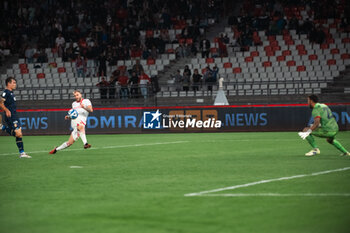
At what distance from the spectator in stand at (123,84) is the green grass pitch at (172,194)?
49.8 feet

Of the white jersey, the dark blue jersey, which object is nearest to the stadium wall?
the white jersey

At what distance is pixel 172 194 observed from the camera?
1012 cm

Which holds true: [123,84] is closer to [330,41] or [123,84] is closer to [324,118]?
[330,41]

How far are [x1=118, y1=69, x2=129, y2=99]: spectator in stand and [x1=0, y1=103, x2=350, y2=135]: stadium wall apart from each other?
3.60ft

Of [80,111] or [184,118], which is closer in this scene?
[80,111]

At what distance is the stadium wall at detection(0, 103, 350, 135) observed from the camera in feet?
98.0

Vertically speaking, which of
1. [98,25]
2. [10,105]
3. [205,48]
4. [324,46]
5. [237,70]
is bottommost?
[10,105]

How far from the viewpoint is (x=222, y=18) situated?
4094 cm

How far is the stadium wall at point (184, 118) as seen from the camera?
2988 cm

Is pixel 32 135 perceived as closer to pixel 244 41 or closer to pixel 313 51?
pixel 244 41

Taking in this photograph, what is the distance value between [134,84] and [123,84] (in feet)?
5.10

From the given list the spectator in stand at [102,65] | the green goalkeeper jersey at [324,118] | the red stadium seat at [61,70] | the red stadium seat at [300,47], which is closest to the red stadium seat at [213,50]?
the red stadium seat at [300,47]

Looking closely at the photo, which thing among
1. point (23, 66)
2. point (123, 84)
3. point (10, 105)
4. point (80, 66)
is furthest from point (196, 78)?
point (10, 105)

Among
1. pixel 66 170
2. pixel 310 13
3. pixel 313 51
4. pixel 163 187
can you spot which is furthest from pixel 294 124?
pixel 163 187
